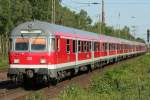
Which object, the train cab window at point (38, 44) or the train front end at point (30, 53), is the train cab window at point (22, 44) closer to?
the train front end at point (30, 53)

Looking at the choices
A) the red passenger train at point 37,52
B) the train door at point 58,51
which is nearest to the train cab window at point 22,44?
the red passenger train at point 37,52

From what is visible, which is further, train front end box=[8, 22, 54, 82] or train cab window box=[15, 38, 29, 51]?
train cab window box=[15, 38, 29, 51]

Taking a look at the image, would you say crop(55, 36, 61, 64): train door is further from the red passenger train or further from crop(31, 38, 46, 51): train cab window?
crop(31, 38, 46, 51): train cab window

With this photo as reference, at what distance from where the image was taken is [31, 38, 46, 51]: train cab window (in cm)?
2289

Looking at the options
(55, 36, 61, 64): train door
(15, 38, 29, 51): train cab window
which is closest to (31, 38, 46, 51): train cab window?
(15, 38, 29, 51): train cab window

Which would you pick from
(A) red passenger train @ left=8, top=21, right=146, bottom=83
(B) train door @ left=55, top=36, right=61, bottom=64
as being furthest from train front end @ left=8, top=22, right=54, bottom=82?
(B) train door @ left=55, top=36, right=61, bottom=64

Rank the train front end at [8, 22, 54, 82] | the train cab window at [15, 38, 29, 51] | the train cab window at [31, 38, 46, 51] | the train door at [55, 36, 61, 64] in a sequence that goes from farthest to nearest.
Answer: the train door at [55, 36, 61, 64], the train cab window at [15, 38, 29, 51], the train cab window at [31, 38, 46, 51], the train front end at [8, 22, 54, 82]

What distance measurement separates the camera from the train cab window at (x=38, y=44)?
2289cm

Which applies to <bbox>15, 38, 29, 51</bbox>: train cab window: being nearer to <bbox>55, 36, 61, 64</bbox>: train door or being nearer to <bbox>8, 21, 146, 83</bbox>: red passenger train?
<bbox>8, 21, 146, 83</bbox>: red passenger train

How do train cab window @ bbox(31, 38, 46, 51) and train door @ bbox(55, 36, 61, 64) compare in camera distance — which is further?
train door @ bbox(55, 36, 61, 64)

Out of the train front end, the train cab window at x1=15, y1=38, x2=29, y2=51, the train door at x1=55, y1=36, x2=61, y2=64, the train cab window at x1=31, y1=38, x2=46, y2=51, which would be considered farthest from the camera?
the train door at x1=55, y1=36, x2=61, y2=64

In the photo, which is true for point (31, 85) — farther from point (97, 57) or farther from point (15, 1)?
point (15, 1)

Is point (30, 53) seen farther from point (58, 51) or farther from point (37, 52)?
point (58, 51)

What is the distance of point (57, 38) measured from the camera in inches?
932
